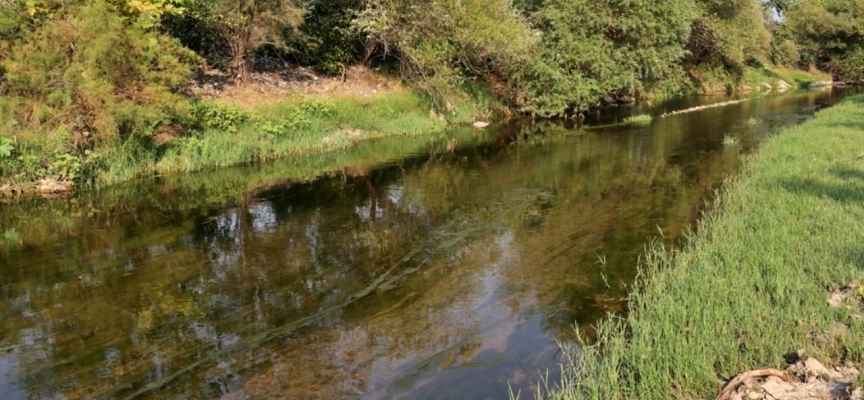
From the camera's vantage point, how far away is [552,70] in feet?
101

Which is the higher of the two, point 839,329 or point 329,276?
point 839,329

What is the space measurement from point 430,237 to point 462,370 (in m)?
5.23

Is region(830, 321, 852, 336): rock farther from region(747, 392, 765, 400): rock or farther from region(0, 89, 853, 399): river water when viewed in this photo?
region(0, 89, 853, 399): river water

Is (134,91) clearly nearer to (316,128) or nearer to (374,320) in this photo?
(316,128)

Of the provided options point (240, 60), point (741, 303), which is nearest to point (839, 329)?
point (741, 303)

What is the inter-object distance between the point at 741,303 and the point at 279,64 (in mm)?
25855

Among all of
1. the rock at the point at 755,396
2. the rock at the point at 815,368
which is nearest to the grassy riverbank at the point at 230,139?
the rock at the point at 755,396

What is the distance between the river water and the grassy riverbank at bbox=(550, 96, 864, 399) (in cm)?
95

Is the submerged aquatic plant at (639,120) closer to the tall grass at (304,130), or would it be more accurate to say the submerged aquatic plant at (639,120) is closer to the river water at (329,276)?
the tall grass at (304,130)

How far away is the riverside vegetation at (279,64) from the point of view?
16.6m

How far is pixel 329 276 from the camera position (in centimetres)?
1011

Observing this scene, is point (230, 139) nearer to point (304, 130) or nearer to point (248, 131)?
point (248, 131)

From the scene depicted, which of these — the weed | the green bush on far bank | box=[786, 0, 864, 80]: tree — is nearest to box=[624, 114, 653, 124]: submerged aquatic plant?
the green bush on far bank

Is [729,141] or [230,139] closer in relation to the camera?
[230,139]
